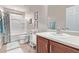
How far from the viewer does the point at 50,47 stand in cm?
120

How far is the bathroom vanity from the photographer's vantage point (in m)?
1.09

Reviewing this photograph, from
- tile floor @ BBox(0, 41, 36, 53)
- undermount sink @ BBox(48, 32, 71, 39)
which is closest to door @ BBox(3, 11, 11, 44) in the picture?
tile floor @ BBox(0, 41, 36, 53)

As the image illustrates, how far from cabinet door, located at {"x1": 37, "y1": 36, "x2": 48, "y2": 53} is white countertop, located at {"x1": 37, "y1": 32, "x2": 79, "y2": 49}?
5 centimetres

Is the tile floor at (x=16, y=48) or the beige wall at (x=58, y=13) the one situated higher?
the beige wall at (x=58, y=13)

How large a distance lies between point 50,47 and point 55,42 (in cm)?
8

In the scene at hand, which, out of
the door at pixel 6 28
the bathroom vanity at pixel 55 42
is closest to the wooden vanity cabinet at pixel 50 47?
the bathroom vanity at pixel 55 42

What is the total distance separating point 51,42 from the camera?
1.20m

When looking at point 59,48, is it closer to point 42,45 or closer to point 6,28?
point 42,45

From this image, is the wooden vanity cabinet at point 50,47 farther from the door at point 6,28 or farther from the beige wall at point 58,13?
the door at point 6,28

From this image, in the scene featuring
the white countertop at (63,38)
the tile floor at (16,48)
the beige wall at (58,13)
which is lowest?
the tile floor at (16,48)

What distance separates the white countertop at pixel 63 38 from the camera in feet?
3.53

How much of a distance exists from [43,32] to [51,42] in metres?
0.14

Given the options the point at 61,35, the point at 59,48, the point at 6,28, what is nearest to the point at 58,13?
the point at 61,35
